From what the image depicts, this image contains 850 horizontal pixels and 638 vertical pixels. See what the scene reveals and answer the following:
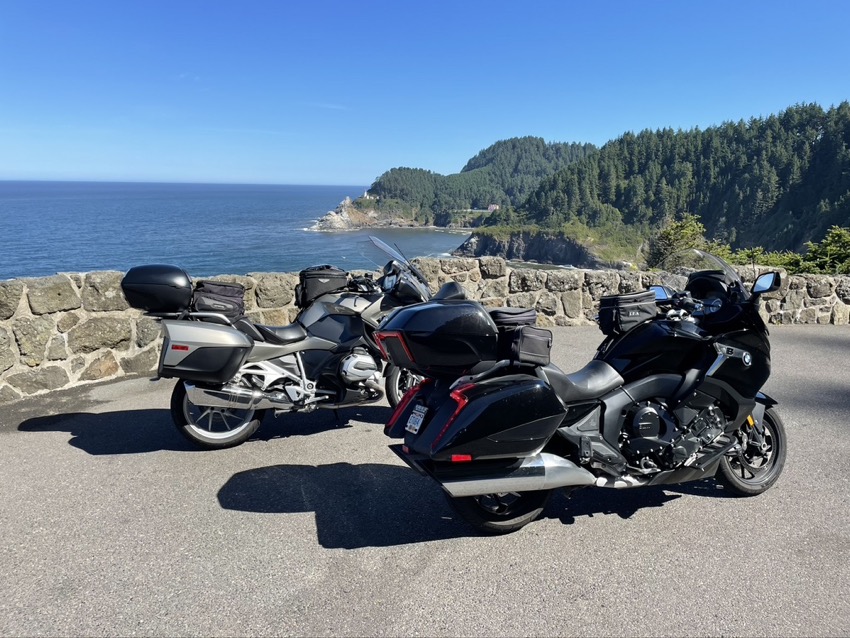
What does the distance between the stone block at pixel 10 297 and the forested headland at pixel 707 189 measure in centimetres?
9762

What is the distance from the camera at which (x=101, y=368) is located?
230 inches

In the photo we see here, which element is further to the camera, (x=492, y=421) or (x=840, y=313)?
(x=840, y=313)

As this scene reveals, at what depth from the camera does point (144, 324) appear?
6.05 metres

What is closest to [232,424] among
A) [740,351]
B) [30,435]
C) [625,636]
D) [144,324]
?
[30,435]

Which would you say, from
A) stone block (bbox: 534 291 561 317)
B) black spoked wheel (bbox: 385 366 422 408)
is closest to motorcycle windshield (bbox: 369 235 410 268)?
black spoked wheel (bbox: 385 366 422 408)

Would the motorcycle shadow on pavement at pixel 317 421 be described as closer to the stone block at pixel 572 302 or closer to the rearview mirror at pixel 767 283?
the rearview mirror at pixel 767 283

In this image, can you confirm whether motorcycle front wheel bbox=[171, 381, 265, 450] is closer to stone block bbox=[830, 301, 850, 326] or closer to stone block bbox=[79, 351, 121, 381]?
stone block bbox=[79, 351, 121, 381]

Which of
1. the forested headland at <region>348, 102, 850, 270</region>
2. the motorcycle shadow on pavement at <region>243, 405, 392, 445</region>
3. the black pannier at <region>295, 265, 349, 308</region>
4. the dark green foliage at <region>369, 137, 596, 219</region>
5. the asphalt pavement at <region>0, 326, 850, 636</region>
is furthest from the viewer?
the dark green foliage at <region>369, 137, 596, 219</region>

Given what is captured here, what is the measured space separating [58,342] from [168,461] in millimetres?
2403

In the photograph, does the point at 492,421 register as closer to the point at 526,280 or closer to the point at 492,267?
the point at 492,267

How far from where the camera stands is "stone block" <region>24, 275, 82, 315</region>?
537 cm

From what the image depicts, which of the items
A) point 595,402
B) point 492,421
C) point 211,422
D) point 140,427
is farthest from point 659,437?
point 140,427

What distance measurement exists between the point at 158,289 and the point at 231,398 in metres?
0.88

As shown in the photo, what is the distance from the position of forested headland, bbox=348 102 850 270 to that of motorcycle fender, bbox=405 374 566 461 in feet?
324
